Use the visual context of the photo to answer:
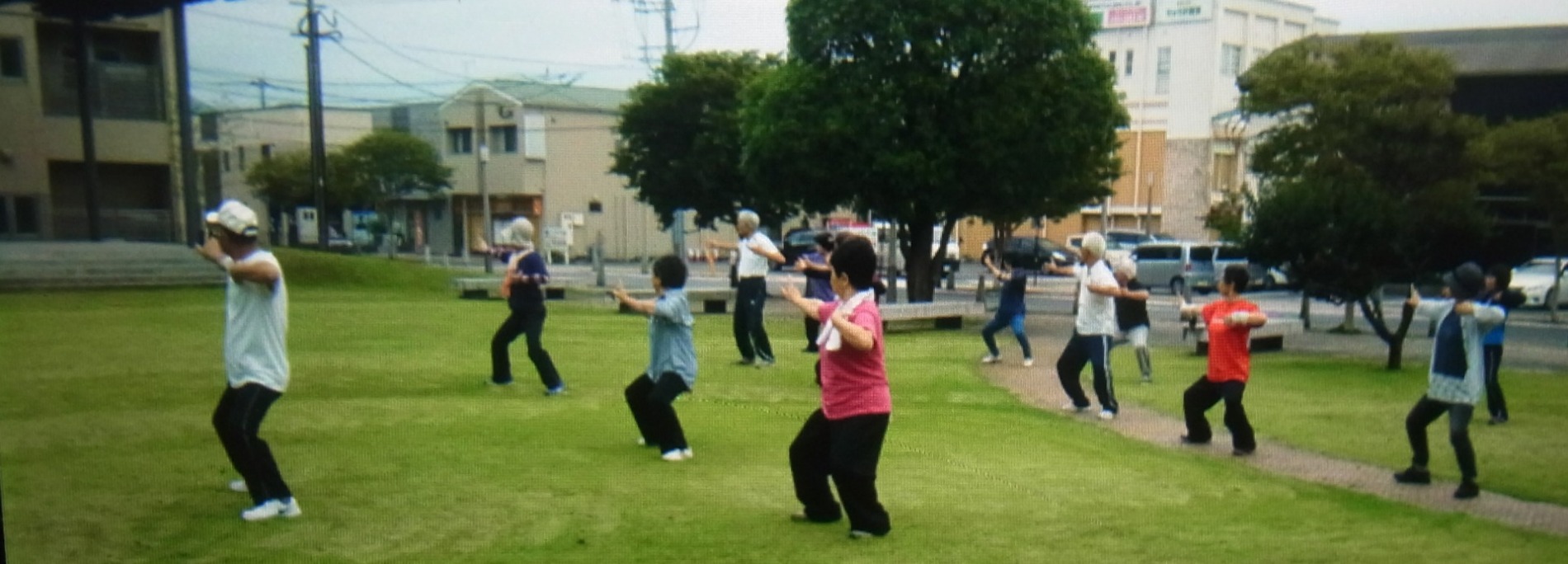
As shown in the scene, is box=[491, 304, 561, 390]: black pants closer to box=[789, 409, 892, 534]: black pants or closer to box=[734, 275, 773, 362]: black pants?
box=[734, 275, 773, 362]: black pants

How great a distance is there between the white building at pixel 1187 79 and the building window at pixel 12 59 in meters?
8.20

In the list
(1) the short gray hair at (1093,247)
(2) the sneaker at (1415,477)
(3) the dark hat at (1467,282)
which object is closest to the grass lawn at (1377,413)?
(2) the sneaker at (1415,477)

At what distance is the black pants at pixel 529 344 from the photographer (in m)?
9.68

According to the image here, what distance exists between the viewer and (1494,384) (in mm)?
10148

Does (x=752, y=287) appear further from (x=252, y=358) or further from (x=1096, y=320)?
(x=252, y=358)

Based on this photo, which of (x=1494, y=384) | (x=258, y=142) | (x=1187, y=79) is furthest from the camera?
(x=1187, y=79)

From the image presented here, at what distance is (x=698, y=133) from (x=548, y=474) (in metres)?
19.5

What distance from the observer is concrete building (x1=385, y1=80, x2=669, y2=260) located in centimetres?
727

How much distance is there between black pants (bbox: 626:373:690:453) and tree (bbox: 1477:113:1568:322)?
730 cm

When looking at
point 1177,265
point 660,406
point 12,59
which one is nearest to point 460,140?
point 660,406

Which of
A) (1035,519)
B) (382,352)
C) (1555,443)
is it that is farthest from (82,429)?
(1555,443)

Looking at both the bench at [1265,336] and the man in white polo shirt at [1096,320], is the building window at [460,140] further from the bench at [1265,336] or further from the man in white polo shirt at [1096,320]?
the bench at [1265,336]

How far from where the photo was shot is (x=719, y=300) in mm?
19453

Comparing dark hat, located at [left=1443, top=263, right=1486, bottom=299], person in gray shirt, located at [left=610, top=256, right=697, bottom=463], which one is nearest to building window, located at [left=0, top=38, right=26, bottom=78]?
person in gray shirt, located at [left=610, top=256, right=697, bottom=463]
